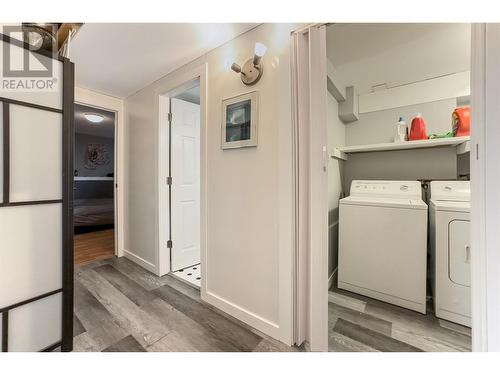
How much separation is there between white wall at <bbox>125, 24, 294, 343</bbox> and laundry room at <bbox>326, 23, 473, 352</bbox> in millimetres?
441

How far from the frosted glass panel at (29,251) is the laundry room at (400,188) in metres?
1.77

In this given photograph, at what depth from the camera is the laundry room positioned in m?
1.44

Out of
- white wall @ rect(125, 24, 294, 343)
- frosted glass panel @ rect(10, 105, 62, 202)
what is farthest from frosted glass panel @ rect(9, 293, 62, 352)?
white wall @ rect(125, 24, 294, 343)

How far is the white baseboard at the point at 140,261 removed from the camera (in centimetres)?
232

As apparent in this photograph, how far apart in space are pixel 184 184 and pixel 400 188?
7.62 feet

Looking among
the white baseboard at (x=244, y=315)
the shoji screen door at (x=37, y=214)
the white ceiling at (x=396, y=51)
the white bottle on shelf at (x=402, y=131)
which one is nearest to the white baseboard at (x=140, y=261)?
the white baseboard at (x=244, y=315)

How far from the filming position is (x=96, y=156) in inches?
236

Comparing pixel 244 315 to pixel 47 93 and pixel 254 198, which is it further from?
pixel 47 93

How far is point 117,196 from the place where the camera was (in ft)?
9.08

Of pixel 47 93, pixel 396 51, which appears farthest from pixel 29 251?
pixel 396 51
